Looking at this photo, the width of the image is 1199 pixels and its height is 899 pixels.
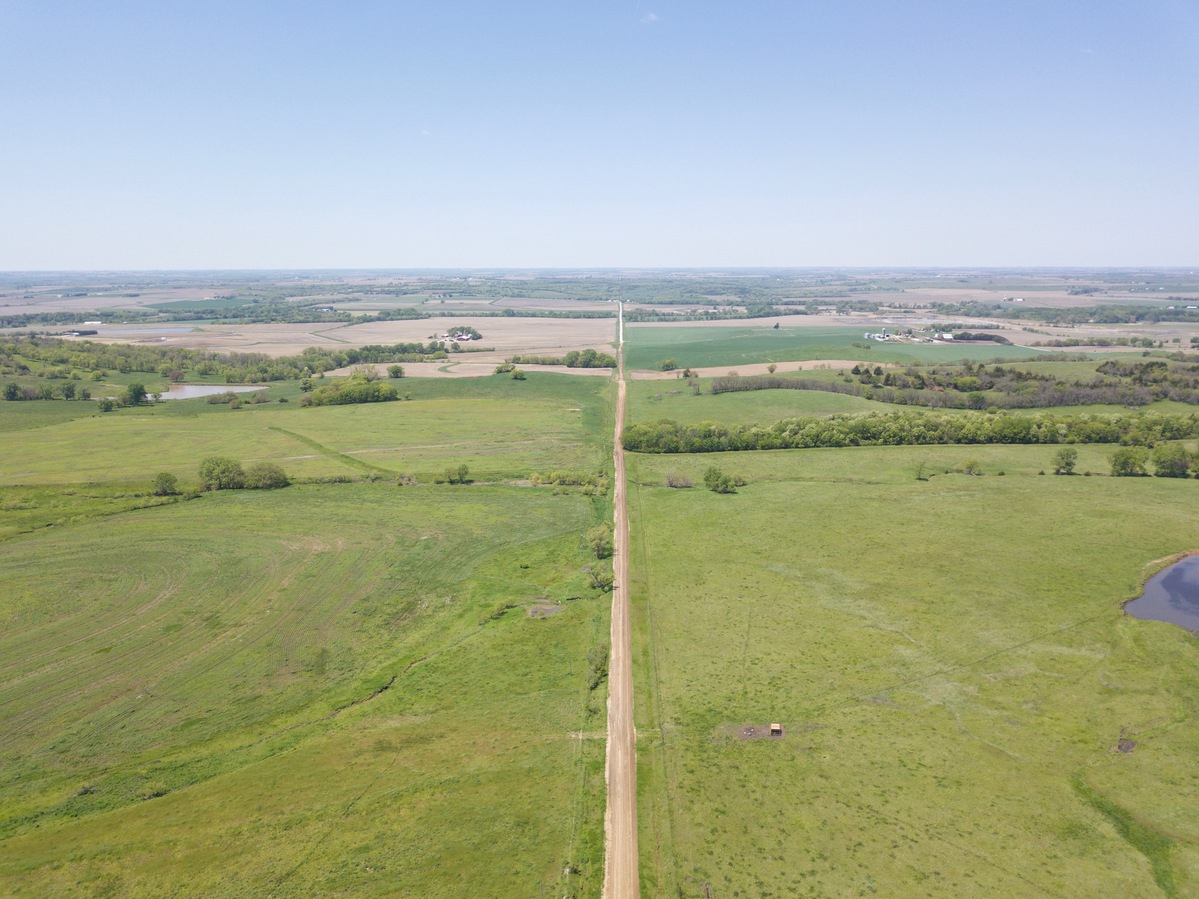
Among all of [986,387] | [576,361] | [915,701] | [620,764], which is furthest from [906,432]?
[576,361]

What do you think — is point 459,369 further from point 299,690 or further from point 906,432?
point 299,690

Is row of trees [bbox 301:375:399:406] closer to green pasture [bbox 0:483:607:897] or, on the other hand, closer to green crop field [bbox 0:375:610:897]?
green crop field [bbox 0:375:610:897]

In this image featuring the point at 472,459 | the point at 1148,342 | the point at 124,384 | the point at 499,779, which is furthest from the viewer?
the point at 1148,342

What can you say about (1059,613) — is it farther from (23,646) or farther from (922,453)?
(23,646)

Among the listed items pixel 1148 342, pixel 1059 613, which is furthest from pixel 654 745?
pixel 1148 342

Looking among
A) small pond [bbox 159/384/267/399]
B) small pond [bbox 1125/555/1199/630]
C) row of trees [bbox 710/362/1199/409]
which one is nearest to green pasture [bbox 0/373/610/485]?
small pond [bbox 159/384/267/399]

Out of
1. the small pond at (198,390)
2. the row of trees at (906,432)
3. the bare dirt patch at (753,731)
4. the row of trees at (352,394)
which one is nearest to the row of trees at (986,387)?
the row of trees at (906,432)
